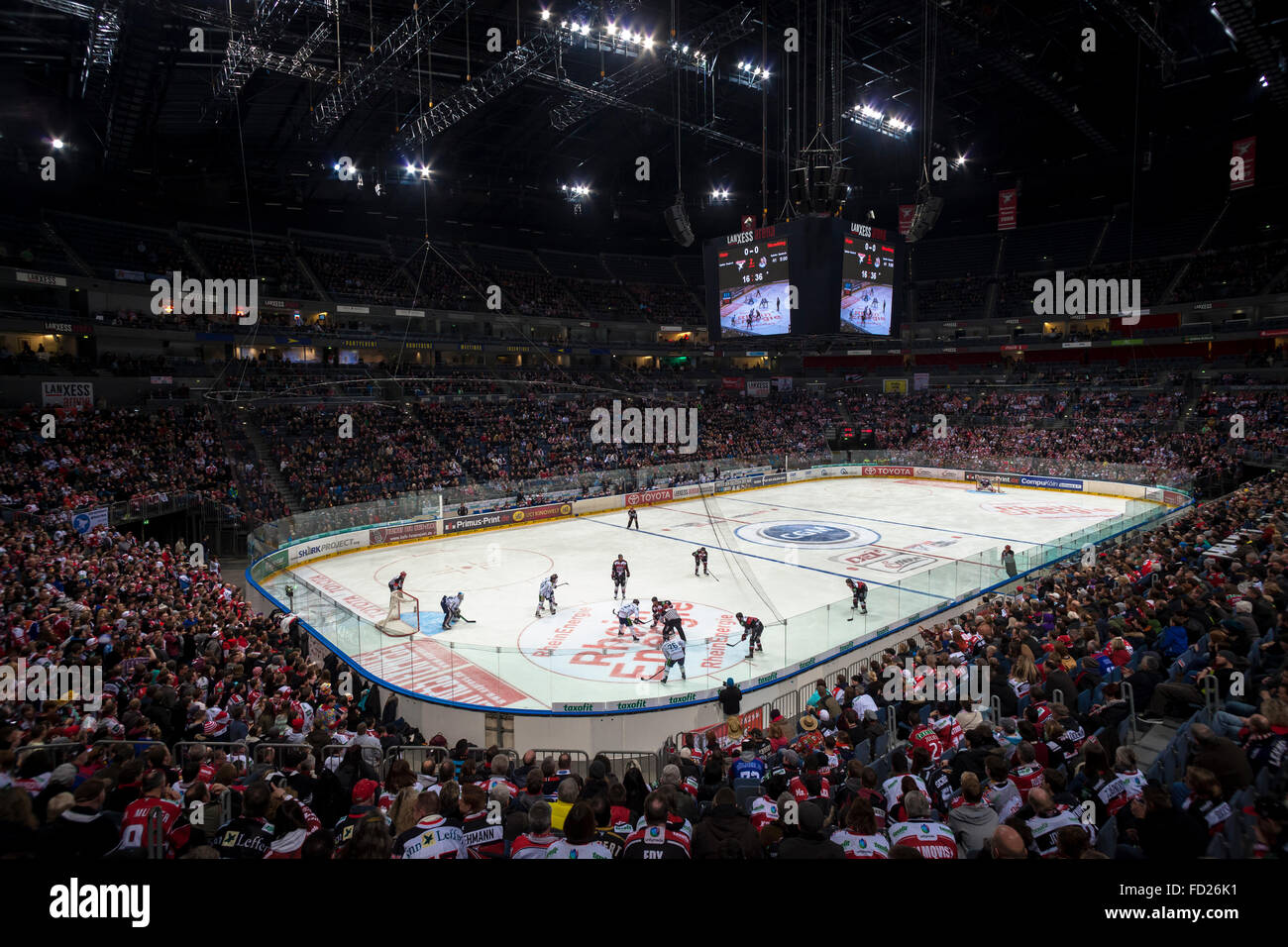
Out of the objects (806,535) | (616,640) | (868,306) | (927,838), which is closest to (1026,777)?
(927,838)

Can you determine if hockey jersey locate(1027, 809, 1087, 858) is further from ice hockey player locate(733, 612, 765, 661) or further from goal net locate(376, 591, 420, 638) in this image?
goal net locate(376, 591, 420, 638)

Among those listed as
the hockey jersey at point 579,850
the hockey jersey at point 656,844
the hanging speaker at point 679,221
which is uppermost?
the hanging speaker at point 679,221

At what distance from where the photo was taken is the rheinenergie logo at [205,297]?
36.6 metres

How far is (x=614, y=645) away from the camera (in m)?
17.0

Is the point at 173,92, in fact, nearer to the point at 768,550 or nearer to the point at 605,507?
the point at 605,507

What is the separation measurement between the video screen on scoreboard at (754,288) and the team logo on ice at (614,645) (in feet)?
44.3

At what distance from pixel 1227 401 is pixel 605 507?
3795cm

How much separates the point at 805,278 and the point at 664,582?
526 inches

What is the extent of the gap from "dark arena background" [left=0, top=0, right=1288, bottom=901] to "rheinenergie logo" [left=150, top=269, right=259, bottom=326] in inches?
12.5

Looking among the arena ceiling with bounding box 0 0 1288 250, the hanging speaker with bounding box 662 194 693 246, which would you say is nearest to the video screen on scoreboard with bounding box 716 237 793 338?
the hanging speaker with bounding box 662 194 693 246

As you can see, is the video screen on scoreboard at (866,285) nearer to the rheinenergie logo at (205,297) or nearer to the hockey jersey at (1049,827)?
the hockey jersey at (1049,827)

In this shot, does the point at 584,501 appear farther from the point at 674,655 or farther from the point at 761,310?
the point at 674,655

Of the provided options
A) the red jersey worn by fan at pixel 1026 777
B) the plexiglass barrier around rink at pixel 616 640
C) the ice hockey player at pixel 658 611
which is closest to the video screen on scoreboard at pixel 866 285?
the plexiglass barrier around rink at pixel 616 640
